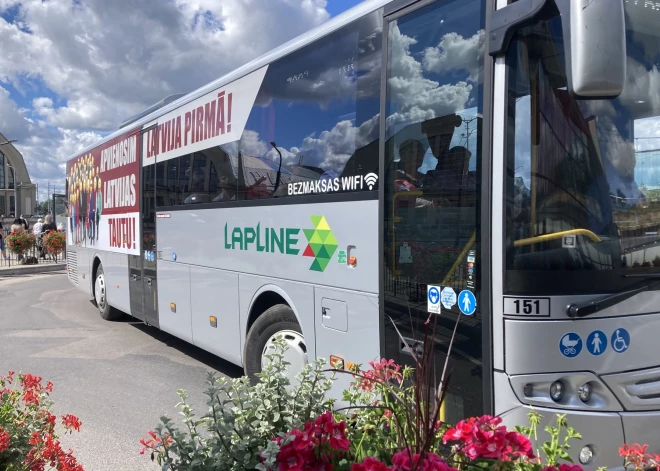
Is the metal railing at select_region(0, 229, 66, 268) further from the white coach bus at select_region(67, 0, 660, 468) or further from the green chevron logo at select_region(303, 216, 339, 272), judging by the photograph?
the white coach bus at select_region(67, 0, 660, 468)

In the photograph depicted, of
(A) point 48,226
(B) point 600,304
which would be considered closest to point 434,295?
(B) point 600,304

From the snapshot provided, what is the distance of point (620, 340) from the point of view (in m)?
3.14

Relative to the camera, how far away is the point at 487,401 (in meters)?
3.18

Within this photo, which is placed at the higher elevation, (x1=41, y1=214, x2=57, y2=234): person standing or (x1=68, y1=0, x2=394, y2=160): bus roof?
(x1=68, y1=0, x2=394, y2=160): bus roof

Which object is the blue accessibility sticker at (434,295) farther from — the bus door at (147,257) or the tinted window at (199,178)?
the bus door at (147,257)

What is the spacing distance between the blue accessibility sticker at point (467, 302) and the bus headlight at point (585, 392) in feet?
2.29

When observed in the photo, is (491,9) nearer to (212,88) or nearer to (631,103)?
(631,103)

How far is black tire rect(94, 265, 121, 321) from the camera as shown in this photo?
10656 millimetres

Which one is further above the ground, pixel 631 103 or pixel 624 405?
pixel 631 103

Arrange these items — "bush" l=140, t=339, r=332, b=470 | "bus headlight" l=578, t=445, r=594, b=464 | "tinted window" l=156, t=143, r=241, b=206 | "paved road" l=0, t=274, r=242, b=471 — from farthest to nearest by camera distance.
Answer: "tinted window" l=156, t=143, r=241, b=206
"paved road" l=0, t=274, r=242, b=471
"bus headlight" l=578, t=445, r=594, b=464
"bush" l=140, t=339, r=332, b=470

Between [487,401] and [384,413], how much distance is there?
40.5 inches

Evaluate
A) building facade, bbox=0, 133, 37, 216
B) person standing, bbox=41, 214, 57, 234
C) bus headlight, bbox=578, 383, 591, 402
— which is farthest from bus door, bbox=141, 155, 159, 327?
building facade, bbox=0, 133, 37, 216

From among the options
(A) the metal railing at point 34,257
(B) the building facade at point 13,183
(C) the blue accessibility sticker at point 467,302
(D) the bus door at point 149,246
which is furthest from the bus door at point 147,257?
(B) the building facade at point 13,183

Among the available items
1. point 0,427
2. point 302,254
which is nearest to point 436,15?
point 302,254
